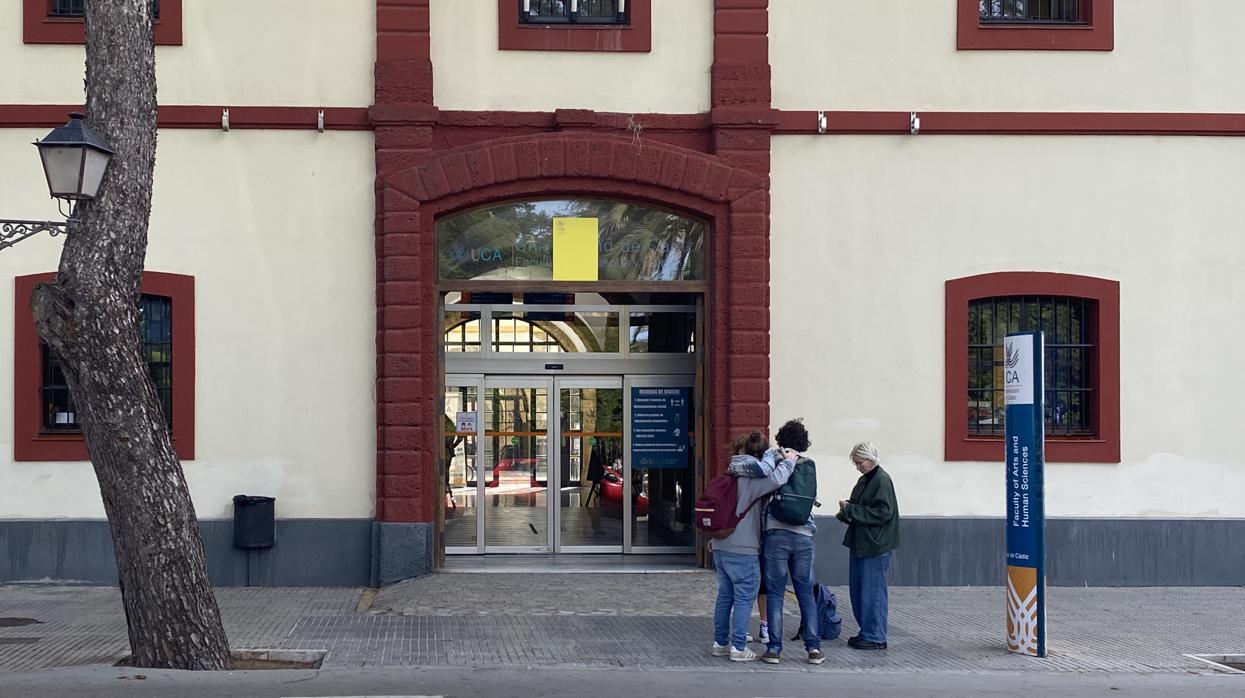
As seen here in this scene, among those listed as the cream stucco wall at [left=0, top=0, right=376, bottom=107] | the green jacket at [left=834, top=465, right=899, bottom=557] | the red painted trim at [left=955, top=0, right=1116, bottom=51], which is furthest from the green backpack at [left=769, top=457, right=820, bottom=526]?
the cream stucco wall at [left=0, top=0, right=376, bottom=107]

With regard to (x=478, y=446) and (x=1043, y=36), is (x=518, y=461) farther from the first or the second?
(x=1043, y=36)

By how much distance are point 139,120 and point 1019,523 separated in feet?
23.2

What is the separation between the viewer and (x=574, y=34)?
13547 millimetres

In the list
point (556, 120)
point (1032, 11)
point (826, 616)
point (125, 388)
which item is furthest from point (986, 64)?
point (125, 388)

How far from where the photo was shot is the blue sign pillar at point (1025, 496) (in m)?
9.98

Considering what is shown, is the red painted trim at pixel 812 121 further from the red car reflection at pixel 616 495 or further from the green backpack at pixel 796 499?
the green backpack at pixel 796 499

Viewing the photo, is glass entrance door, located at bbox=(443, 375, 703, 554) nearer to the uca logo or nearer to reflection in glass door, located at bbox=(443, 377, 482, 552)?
reflection in glass door, located at bbox=(443, 377, 482, 552)

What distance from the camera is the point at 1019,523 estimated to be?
10133 mm

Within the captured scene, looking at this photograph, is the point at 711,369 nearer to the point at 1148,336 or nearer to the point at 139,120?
the point at 1148,336

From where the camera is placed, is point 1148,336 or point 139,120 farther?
point 1148,336

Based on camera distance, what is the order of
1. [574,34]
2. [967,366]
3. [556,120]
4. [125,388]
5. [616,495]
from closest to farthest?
1. [125,388]
2. [556,120]
3. [574,34]
4. [967,366]
5. [616,495]

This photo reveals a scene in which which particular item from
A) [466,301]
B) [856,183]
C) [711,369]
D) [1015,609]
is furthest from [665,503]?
[1015,609]

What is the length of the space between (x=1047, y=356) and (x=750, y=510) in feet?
18.4

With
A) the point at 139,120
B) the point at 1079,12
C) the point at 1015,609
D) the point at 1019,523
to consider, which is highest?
the point at 1079,12
